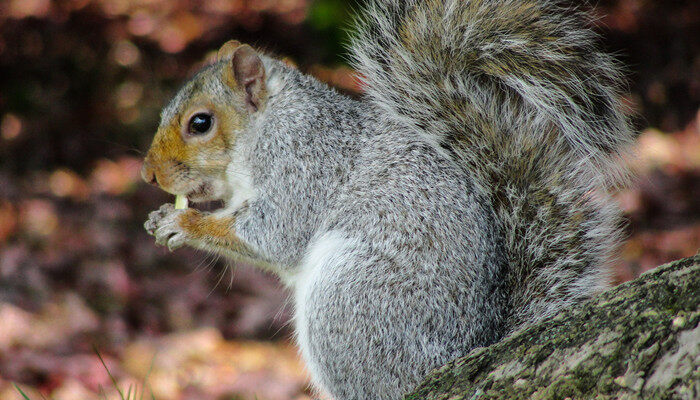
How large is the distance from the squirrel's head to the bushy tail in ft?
1.38

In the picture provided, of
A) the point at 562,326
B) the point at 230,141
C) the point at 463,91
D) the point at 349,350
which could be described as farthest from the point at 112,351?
the point at 562,326

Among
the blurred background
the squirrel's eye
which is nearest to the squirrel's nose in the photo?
the squirrel's eye

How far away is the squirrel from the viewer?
1.41 metres

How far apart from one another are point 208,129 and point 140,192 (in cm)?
228

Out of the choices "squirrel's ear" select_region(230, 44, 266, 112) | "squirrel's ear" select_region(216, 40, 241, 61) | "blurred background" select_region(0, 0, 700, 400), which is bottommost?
"blurred background" select_region(0, 0, 700, 400)

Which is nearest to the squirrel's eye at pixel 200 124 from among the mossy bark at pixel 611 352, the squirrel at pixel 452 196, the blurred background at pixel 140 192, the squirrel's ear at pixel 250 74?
the squirrel's ear at pixel 250 74

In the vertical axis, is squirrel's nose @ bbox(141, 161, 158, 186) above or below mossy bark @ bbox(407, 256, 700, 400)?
above

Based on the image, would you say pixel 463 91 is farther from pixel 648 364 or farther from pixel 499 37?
pixel 648 364

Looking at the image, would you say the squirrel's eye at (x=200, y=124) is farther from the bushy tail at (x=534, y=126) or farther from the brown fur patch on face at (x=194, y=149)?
the bushy tail at (x=534, y=126)

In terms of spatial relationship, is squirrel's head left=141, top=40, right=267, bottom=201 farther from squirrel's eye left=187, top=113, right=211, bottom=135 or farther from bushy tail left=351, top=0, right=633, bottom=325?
bushy tail left=351, top=0, right=633, bottom=325

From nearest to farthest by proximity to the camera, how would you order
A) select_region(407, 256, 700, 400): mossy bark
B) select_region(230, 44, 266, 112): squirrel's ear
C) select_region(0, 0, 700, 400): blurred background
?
select_region(407, 256, 700, 400): mossy bark < select_region(230, 44, 266, 112): squirrel's ear < select_region(0, 0, 700, 400): blurred background

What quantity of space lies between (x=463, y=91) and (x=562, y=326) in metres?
0.60

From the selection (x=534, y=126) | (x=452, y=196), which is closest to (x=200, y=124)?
(x=452, y=196)

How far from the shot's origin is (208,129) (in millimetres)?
1701
